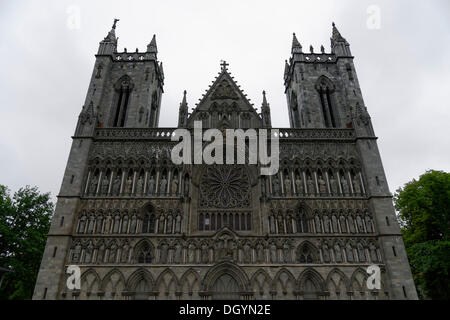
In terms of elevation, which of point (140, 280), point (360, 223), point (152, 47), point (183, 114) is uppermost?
point (152, 47)

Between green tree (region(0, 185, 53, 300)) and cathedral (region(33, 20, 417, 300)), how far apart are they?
18.8 feet

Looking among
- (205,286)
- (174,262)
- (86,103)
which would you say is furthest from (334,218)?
(86,103)

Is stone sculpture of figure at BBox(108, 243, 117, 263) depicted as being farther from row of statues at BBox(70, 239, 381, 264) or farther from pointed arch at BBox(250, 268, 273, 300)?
pointed arch at BBox(250, 268, 273, 300)

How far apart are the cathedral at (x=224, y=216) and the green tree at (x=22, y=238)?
5716 mm

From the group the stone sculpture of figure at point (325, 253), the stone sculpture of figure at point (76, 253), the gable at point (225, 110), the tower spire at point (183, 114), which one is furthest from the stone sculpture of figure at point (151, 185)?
the stone sculpture of figure at point (325, 253)

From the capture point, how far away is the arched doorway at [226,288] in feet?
63.6

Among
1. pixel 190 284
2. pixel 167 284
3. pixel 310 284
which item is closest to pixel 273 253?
pixel 310 284

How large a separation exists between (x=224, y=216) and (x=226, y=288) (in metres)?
4.85

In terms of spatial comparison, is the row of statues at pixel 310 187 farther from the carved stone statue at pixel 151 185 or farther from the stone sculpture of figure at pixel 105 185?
the stone sculpture of figure at pixel 105 185

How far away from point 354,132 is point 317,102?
491cm

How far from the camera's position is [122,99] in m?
29.3

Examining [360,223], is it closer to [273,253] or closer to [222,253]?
[273,253]
